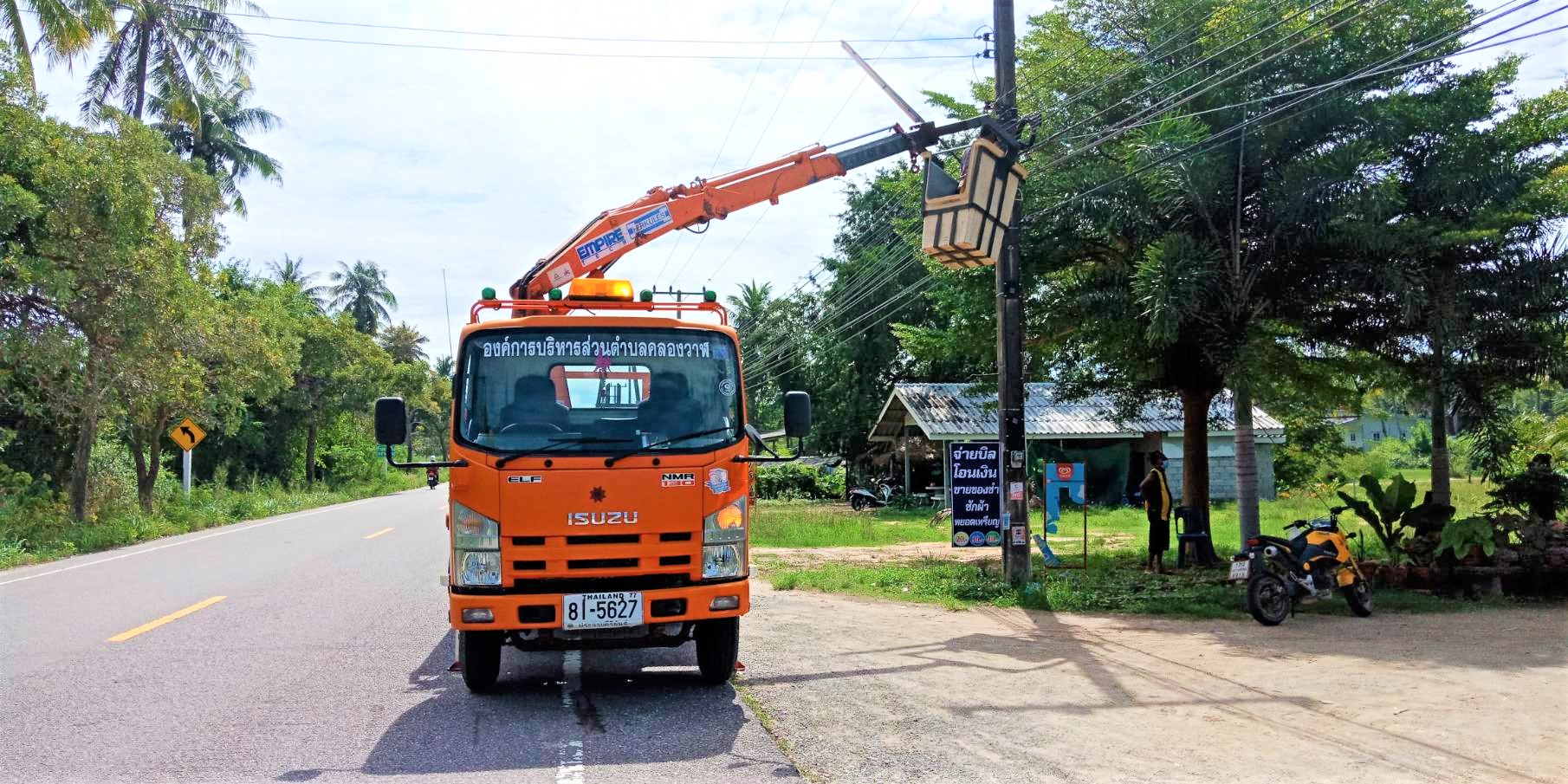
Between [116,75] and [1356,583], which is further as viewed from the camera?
[116,75]

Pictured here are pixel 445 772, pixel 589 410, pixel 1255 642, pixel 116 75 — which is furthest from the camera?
pixel 116 75

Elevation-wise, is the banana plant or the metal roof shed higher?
the metal roof shed

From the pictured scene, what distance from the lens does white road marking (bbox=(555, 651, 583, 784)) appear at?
215 inches

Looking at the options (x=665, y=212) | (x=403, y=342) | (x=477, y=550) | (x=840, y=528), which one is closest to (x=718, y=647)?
(x=477, y=550)

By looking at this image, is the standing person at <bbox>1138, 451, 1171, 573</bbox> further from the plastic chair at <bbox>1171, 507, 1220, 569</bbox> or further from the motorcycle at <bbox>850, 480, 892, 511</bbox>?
the motorcycle at <bbox>850, 480, 892, 511</bbox>

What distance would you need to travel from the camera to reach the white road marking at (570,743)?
5.46 metres

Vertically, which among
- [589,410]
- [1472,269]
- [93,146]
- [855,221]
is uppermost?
[855,221]

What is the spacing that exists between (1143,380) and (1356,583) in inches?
200

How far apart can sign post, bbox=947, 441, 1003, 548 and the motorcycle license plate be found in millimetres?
2707

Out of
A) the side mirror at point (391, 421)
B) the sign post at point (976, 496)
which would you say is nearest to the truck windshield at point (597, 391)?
the side mirror at point (391, 421)

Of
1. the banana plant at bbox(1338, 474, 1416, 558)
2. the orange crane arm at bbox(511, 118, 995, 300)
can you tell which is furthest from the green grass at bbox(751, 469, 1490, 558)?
the orange crane arm at bbox(511, 118, 995, 300)

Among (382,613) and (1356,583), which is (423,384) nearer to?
(382,613)

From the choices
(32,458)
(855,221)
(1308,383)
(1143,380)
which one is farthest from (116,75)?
(1308,383)

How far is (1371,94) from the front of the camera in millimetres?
12070
